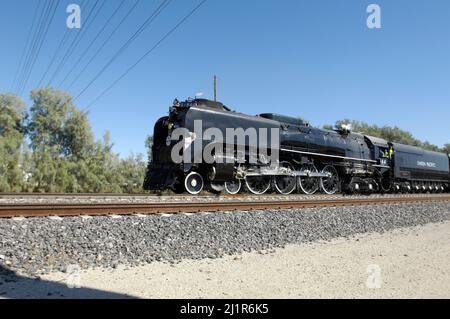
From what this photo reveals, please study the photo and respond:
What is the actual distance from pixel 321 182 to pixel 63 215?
12366 millimetres

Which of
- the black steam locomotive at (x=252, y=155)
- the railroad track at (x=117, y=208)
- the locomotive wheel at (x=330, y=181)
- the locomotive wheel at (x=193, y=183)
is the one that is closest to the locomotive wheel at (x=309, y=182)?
the black steam locomotive at (x=252, y=155)

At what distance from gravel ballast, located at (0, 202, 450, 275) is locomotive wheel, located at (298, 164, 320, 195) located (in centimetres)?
693

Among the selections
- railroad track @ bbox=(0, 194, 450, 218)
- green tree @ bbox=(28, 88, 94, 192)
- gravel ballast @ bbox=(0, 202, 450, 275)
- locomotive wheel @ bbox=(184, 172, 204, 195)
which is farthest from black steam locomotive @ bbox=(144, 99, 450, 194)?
green tree @ bbox=(28, 88, 94, 192)

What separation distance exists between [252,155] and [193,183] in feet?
8.90

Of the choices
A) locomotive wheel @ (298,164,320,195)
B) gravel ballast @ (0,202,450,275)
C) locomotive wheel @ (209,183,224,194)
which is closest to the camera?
gravel ballast @ (0,202,450,275)

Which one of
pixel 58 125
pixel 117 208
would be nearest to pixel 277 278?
pixel 117 208

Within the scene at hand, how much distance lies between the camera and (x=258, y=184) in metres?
15.2

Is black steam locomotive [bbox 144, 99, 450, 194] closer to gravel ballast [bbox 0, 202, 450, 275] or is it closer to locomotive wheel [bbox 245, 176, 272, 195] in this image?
locomotive wheel [bbox 245, 176, 272, 195]

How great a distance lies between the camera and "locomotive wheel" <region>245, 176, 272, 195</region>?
14770mm

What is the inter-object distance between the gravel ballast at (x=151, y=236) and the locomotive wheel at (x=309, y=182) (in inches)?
273

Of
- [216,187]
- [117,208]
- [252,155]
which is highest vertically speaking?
[252,155]

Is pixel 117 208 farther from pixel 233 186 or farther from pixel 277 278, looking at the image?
pixel 233 186

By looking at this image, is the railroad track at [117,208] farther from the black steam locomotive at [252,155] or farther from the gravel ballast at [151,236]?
the black steam locomotive at [252,155]

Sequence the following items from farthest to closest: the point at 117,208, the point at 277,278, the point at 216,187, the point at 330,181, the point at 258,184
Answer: the point at 330,181 → the point at 258,184 → the point at 216,187 → the point at 117,208 → the point at 277,278
